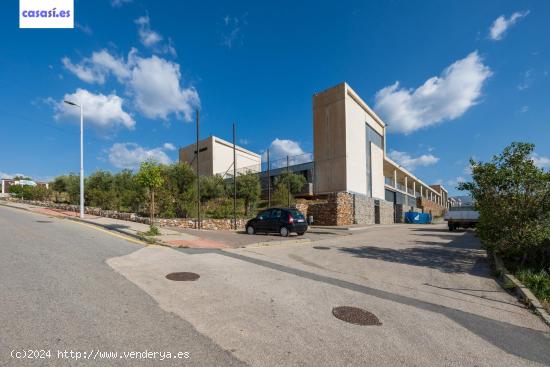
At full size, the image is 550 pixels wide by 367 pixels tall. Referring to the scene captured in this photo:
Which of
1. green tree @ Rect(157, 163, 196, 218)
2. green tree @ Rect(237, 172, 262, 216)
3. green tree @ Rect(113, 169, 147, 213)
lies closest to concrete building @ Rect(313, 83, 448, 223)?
green tree @ Rect(237, 172, 262, 216)

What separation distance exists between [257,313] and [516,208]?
322 inches

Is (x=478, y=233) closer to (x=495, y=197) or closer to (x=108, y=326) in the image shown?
(x=495, y=197)

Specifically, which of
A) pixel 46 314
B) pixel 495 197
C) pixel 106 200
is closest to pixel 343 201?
pixel 495 197

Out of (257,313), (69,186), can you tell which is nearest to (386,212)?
(257,313)

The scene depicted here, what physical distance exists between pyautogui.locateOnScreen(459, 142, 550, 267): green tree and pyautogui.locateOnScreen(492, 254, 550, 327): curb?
2.38 feet

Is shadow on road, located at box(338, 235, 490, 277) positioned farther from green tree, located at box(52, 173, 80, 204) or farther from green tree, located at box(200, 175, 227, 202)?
green tree, located at box(52, 173, 80, 204)

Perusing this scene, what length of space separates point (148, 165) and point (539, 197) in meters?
15.0

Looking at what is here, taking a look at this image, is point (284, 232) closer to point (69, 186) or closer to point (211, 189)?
point (211, 189)

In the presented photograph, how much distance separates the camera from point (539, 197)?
25.0 feet

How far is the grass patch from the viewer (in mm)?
5473

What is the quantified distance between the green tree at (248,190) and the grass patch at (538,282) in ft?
67.0

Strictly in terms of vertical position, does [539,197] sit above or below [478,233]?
above

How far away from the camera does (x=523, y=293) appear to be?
18.4ft

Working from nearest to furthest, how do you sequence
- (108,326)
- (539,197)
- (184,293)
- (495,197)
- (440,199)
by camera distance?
(108,326) < (184,293) < (539,197) < (495,197) < (440,199)
